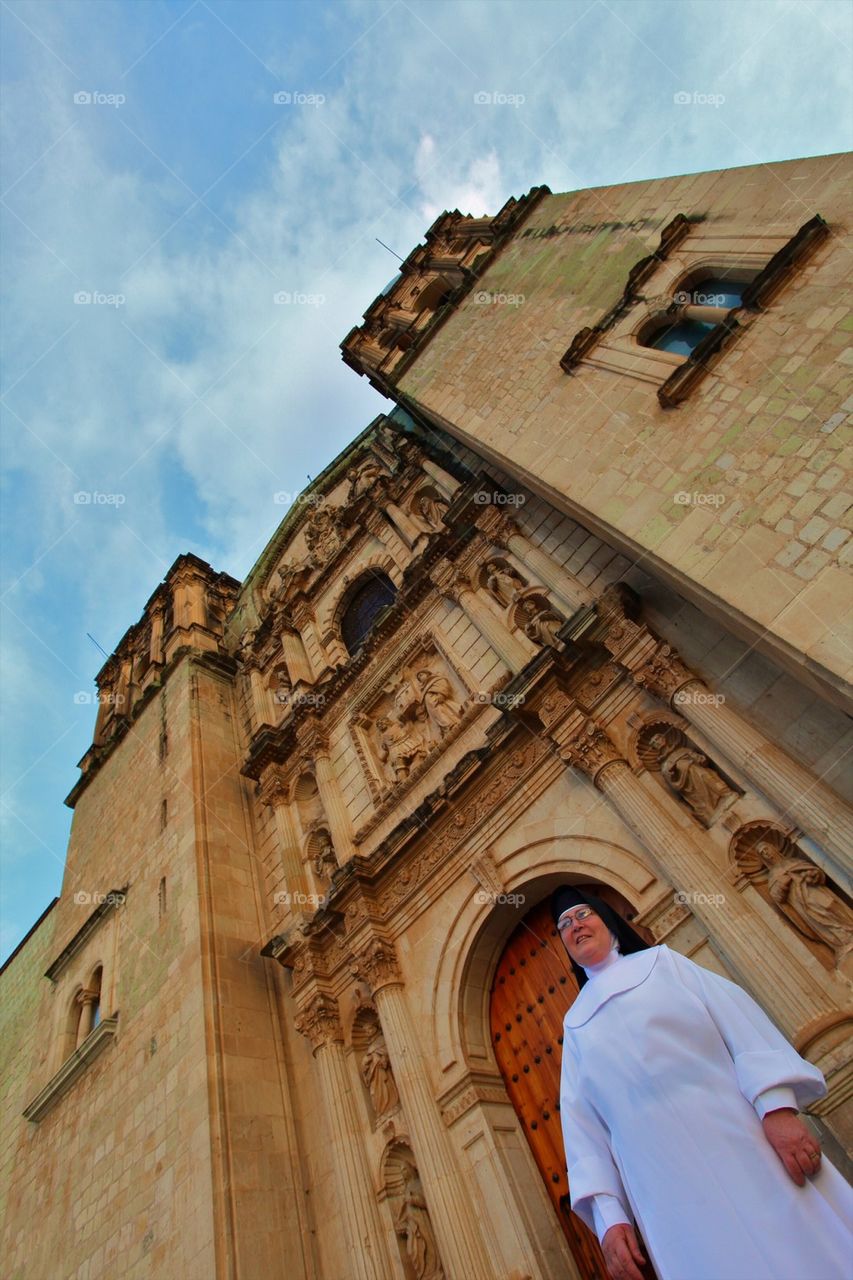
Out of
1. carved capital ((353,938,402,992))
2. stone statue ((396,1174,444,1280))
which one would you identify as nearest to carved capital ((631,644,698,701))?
carved capital ((353,938,402,992))

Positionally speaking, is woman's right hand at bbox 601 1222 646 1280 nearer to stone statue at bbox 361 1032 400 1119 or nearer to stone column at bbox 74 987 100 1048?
stone statue at bbox 361 1032 400 1119

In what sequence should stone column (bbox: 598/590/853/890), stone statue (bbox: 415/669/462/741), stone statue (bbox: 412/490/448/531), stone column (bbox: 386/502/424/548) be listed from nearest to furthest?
stone column (bbox: 598/590/853/890) < stone statue (bbox: 415/669/462/741) < stone statue (bbox: 412/490/448/531) < stone column (bbox: 386/502/424/548)

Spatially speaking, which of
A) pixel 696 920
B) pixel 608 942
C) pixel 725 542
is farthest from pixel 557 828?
pixel 608 942

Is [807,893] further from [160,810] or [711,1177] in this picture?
[160,810]

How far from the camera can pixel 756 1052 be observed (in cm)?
285

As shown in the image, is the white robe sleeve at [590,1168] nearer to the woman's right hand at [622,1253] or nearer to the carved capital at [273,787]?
the woman's right hand at [622,1253]

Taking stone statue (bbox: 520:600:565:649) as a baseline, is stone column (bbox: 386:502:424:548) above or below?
above

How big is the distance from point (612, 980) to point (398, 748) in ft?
22.6

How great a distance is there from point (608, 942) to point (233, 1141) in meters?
6.46

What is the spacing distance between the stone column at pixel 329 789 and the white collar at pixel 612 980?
6.62 metres

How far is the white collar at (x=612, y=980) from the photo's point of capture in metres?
3.29

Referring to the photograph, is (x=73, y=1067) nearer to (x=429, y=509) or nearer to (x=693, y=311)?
(x=429, y=509)

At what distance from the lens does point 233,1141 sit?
7.84 metres

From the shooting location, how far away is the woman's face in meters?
3.55
